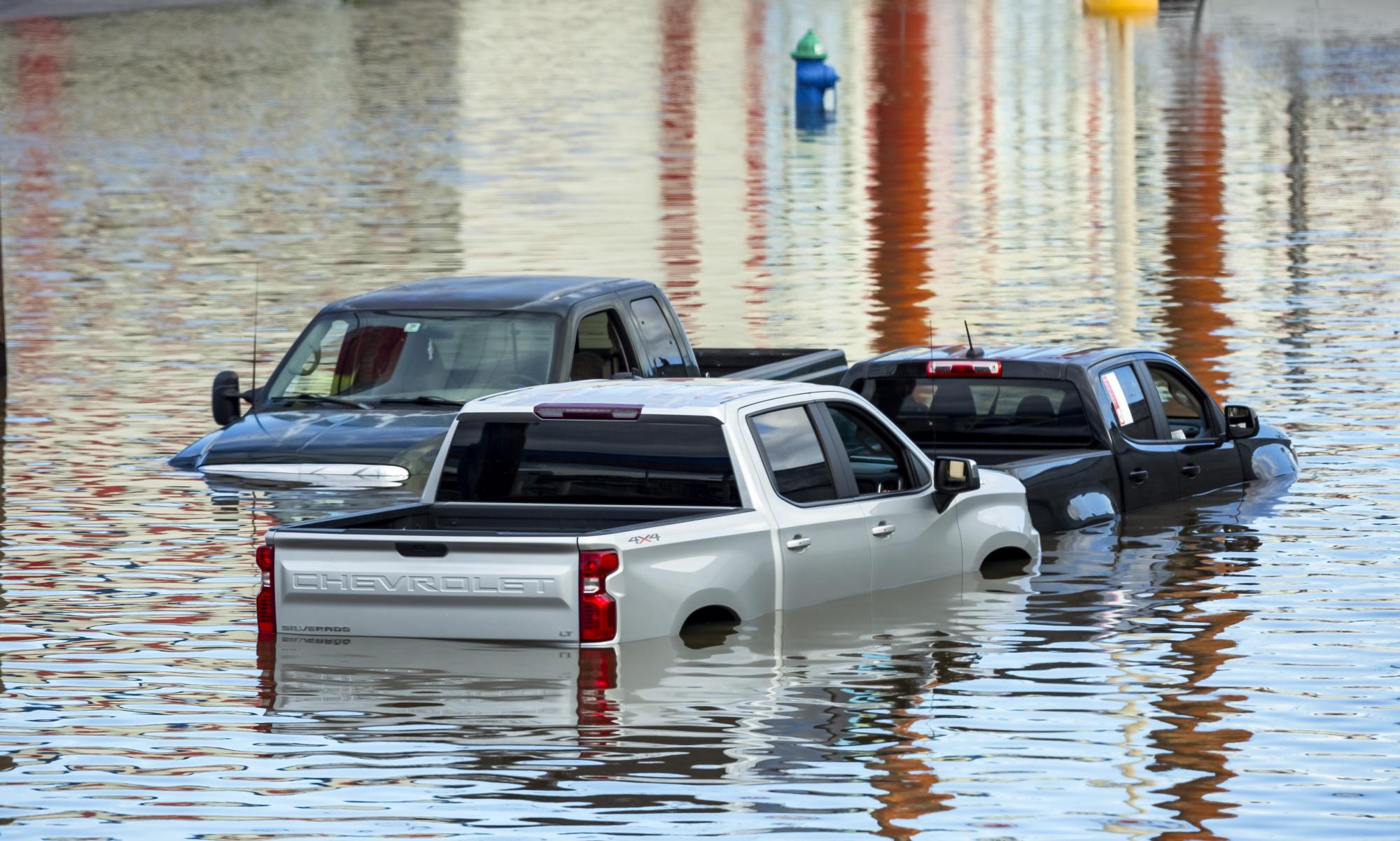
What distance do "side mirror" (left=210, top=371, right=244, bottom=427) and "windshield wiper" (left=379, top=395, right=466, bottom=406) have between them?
0.96m

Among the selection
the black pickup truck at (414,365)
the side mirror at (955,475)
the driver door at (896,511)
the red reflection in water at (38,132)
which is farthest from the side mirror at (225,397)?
the red reflection in water at (38,132)

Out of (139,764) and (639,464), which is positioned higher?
(639,464)

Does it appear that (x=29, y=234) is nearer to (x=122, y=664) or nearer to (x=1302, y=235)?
(x=1302, y=235)

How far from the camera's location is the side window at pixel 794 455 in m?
12.5

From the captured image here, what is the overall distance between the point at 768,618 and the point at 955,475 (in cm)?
140

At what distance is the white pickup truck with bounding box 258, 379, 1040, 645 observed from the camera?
11367mm

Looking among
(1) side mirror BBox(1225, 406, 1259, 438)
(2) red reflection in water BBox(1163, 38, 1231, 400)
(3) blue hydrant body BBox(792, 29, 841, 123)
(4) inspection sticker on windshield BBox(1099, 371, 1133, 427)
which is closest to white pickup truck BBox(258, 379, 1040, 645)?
(4) inspection sticker on windshield BBox(1099, 371, 1133, 427)

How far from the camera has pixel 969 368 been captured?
16328 mm

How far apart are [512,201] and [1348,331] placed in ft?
58.7

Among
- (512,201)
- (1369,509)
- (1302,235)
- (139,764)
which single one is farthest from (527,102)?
(139,764)

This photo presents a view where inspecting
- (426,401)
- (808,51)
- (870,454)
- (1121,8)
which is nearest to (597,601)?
(870,454)

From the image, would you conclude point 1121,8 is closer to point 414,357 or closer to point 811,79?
point 811,79

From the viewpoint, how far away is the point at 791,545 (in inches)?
488

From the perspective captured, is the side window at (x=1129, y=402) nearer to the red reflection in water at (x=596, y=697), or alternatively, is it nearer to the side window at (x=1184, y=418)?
the side window at (x=1184, y=418)
